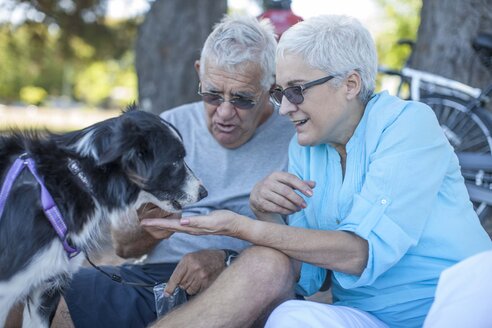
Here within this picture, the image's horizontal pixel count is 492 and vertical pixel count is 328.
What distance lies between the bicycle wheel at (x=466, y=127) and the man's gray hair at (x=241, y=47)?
188 centimetres

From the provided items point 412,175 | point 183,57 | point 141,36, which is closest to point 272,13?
point 183,57

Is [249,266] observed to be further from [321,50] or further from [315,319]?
[321,50]

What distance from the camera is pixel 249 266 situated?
268cm

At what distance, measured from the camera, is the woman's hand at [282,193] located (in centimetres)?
286

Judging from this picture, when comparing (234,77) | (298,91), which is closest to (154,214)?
(234,77)

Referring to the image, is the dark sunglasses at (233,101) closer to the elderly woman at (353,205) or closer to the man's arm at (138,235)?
the elderly woman at (353,205)

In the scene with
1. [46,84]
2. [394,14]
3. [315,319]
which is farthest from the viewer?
[46,84]

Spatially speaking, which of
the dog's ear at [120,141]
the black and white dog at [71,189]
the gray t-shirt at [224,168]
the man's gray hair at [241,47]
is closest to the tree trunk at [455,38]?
the gray t-shirt at [224,168]

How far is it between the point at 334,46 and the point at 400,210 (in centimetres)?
81

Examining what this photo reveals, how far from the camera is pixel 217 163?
3.60 metres

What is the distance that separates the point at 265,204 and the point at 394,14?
24301 millimetres

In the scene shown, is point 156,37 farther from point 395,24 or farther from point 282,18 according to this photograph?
point 395,24

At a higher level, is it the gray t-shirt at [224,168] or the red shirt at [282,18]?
the red shirt at [282,18]

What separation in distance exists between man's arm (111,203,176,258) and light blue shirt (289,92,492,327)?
88 cm
